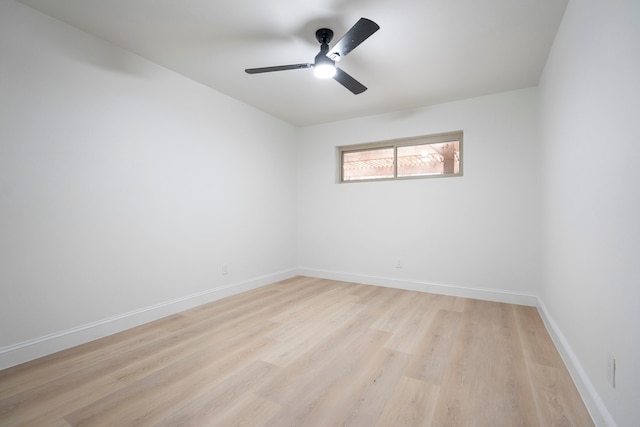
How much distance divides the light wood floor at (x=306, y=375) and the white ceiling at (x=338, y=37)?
94.1 inches

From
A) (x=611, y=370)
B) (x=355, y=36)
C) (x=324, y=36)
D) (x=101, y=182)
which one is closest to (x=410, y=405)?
(x=611, y=370)

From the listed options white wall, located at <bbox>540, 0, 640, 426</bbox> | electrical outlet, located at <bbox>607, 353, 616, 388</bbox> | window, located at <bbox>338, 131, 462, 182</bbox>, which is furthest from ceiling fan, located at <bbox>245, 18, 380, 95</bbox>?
electrical outlet, located at <bbox>607, 353, 616, 388</bbox>

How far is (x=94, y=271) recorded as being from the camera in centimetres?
221

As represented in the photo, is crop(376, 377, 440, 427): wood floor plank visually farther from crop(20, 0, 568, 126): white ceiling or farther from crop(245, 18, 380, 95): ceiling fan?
crop(20, 0, 568, 126): white ceiling

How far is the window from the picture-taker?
11.7 feet

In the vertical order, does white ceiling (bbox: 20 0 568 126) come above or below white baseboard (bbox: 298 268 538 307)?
above

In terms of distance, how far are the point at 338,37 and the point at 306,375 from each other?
2487mm

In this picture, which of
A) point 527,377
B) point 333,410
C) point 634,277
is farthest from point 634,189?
point 333,410

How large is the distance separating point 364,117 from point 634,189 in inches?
132

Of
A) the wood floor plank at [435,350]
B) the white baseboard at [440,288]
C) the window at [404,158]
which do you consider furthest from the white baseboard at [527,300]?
the window at [404,158]

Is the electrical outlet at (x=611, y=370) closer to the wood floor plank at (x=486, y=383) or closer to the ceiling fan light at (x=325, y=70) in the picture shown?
the wood floor plank at (x=486, y=383)

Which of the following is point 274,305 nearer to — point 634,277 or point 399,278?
point 399,278

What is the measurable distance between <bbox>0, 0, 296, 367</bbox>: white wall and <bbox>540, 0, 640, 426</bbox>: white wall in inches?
124

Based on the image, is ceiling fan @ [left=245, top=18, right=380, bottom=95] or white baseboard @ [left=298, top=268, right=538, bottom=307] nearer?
ceiling fan @ [left=245, top=18, right=380, bottom=95]
